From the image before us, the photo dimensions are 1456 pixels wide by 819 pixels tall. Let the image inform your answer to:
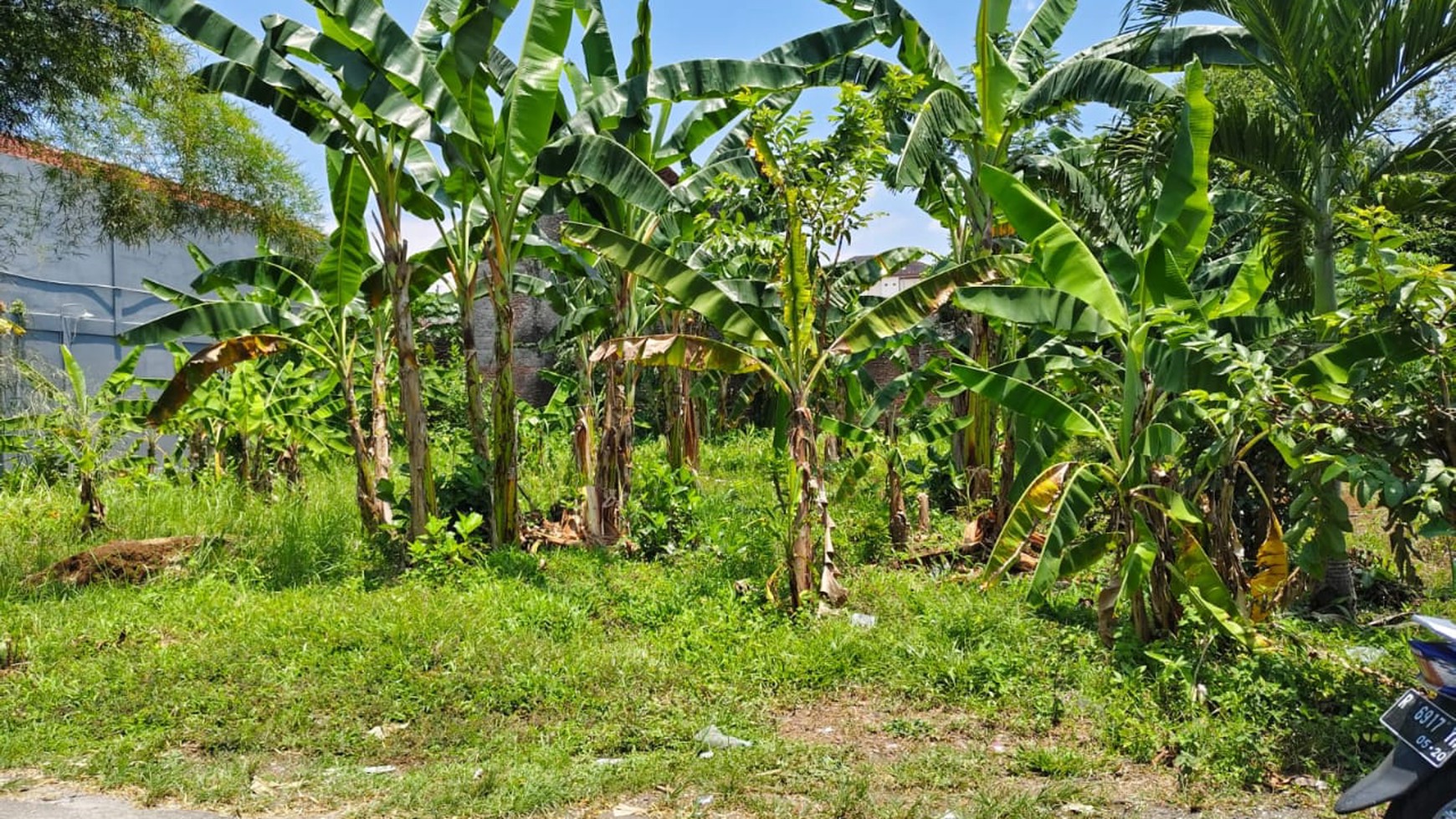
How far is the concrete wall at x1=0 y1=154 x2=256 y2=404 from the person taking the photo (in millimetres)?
11781

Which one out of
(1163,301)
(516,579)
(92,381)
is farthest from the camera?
(92,381)

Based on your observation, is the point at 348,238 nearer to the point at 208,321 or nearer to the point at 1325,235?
the point at 208,321

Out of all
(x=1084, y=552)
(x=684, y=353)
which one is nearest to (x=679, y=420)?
(x=684, y=353)

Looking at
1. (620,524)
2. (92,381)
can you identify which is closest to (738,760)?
(620,524)

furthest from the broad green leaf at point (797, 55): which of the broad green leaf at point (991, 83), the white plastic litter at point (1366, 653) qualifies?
the white plastic litter at point (1366, 653)

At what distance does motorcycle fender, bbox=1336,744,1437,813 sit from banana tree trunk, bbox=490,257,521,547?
6.25 m

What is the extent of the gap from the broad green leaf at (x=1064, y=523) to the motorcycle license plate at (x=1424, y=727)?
207cm

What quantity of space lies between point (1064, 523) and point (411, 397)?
17.1ft

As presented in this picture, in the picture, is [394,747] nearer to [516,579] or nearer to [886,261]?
[516,579]

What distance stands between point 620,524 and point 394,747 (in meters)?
4.11

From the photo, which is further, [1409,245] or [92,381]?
→ [92,381]

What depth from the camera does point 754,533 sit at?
8133 mm

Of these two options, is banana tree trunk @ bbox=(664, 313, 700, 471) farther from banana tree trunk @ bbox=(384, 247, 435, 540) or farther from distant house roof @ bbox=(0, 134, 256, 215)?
distant house roof @ bbox=(0, 134, 256, 215)

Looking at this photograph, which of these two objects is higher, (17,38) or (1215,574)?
(17,38)
